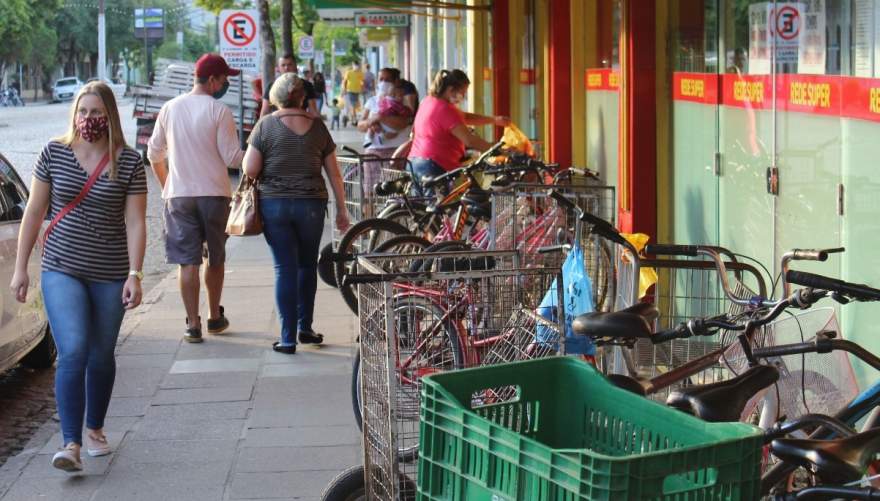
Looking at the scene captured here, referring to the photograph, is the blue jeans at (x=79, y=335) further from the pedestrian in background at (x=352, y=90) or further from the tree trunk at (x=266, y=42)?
the pedestrian in background at (x=352, y=90)

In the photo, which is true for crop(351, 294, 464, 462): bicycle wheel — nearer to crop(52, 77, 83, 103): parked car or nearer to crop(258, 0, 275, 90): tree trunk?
crop(258, 0, 275, 90): tree trunk

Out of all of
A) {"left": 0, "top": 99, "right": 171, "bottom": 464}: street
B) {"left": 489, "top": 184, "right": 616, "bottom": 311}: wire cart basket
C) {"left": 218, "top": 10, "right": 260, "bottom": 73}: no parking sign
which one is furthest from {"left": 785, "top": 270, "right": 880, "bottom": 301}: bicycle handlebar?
{"left": 218, "top": 10, "right": 260, "bottom": 73}: no parking sign

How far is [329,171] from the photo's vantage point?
29.8 ft

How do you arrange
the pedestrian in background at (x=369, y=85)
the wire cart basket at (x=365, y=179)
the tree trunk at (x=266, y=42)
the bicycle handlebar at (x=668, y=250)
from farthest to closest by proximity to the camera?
the pedestrian in background at (x=369, y=85) → the tree trunk at (x=266, y=42) → the wire cart basket at (x=365, y=179) → the bicycle handlebar at (x=668, y=250)

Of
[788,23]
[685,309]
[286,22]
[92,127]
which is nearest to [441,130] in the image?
[788,23]

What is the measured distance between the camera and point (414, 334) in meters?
4.77

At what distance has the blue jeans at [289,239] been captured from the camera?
884cm

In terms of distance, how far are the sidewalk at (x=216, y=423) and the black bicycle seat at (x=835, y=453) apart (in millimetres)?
3368

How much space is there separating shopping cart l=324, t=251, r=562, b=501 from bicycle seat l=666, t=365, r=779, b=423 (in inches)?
39.3

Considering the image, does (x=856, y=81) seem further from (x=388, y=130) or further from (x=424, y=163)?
(x=388, y=130)

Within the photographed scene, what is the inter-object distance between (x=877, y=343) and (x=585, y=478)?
11.6 feet

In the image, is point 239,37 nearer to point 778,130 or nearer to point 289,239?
point 289,239

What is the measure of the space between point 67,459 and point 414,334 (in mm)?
2229

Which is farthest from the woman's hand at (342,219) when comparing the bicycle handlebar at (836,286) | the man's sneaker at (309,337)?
the bicycle handlebar at (836,286)
